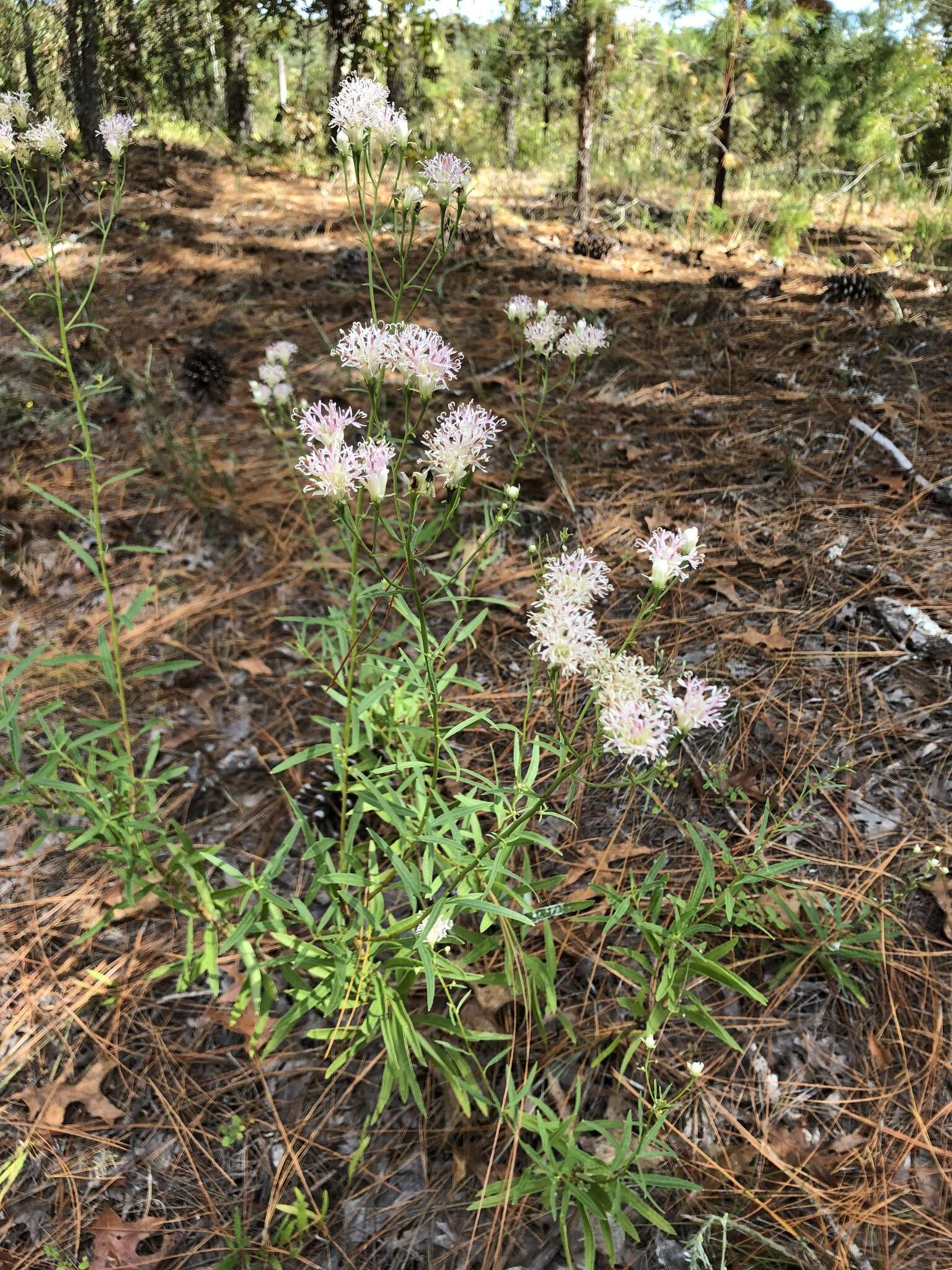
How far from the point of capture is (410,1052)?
170 centimetres

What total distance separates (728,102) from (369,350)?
5456 millimetres

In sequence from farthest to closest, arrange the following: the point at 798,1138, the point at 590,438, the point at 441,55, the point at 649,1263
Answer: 1. the point at 441,55
2. the point at 590,438
3. the point at 798,1138
4. the point at 649,1263

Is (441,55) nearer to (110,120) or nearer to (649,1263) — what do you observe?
(110,120)

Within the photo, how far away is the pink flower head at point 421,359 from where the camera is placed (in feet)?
4.55

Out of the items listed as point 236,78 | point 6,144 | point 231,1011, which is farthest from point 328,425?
point 236,78

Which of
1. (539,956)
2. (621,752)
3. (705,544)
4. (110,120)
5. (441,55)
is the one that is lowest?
(539,956)

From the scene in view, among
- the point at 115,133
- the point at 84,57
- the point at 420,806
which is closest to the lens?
the point at 420,806

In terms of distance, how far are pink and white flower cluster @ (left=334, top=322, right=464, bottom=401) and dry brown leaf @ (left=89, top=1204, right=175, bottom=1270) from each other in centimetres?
175

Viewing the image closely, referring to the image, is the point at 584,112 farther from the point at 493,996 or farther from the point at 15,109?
the point at 493,996

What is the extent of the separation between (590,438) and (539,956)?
2.27 meters

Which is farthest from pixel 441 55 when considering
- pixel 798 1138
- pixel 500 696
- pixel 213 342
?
pixel 798 1138

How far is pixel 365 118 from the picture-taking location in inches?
62.3

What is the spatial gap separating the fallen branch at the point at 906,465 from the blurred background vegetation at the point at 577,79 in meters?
2.46

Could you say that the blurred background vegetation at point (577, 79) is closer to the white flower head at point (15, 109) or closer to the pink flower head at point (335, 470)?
the white flower head at point (15, 109)
